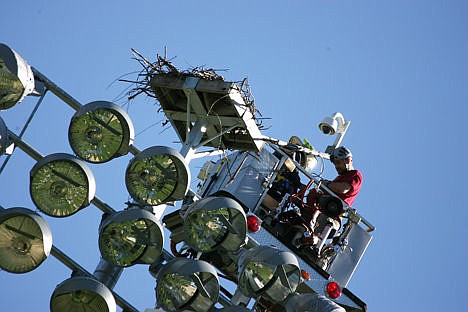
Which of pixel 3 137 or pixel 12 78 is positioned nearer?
pixel 3 137

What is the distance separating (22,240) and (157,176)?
1.21 m

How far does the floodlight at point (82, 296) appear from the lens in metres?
7.66

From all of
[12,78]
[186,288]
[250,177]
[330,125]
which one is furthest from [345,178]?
[12,78]

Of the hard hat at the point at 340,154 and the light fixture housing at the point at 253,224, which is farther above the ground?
the hard hat at the point at 340,154

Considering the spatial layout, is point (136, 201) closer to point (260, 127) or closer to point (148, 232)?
point (148, 232)

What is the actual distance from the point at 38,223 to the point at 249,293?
1.81m

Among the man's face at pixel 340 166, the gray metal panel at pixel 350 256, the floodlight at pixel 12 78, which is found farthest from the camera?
the man's face at pixel 340 166

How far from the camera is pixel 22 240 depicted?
802 cm

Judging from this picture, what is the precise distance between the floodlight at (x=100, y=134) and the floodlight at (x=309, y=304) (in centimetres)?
188

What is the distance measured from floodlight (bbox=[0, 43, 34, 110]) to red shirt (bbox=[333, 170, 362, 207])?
612cm

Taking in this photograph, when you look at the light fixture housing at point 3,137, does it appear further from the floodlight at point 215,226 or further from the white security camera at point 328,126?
the white security camera at point 328,126

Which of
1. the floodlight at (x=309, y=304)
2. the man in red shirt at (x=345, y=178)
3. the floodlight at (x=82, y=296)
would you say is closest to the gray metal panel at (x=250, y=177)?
the man in red shirt at (x=345, y=178)

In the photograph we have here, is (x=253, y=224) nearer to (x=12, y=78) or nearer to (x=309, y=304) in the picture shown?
(x=309, y=304)

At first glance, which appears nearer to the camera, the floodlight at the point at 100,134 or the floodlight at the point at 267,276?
the floodlight at the point at 267,276
